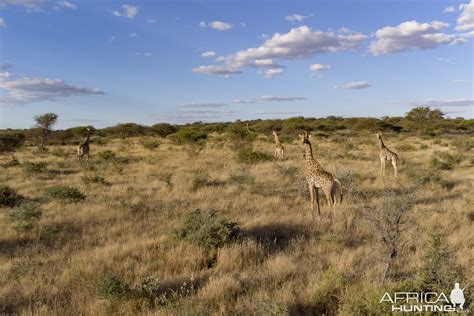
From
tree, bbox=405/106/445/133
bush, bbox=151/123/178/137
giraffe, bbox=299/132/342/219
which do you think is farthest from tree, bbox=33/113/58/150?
tree, bbox=405/106/445/133

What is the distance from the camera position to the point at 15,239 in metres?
7.41

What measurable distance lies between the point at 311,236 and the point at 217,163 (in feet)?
41.2

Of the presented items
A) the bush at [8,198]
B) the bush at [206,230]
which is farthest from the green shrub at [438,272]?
the bush at [8,198]

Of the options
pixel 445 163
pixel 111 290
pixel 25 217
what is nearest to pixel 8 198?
pixel 25 217

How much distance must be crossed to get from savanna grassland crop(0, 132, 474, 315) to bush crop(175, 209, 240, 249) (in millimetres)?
19

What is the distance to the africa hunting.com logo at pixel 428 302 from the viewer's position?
13.3 feet

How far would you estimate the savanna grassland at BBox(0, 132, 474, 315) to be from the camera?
4758 mm

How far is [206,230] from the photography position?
695 cm

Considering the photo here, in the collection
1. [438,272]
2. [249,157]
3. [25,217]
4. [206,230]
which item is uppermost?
[249,157]

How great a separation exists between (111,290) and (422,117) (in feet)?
189

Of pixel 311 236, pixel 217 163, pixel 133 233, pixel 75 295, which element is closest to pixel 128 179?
pixel 217 163

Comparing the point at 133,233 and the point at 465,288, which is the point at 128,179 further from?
the point at 465,288

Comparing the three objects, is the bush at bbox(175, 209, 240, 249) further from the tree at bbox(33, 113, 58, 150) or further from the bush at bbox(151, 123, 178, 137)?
the bush at bbox(151, 123, 178, 137)

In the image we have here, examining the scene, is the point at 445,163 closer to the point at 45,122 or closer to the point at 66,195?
the point at 66,195
